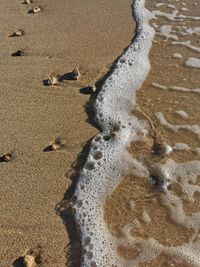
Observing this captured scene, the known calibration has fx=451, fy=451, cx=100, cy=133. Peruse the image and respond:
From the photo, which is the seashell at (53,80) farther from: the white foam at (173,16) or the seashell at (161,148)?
the white foam at (173,16)

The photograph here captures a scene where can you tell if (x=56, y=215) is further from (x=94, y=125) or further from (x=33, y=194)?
(x=94, y=125)

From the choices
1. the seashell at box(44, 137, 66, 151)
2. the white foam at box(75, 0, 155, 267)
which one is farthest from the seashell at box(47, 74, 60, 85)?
the seashell at box(44, 137, 66, 151)

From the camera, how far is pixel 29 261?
2.76 metres

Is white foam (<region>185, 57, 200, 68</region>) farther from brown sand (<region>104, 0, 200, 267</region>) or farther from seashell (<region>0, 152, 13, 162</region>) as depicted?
seashell (<region>0, 152, 13, 162</region>)

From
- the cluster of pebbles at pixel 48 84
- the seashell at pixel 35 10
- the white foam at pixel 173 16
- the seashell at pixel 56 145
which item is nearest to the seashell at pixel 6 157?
the cluster of pebbles at pixel 48 84

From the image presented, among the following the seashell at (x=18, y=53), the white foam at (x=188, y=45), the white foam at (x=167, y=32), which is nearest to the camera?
the seashell at (x=18, y=53)

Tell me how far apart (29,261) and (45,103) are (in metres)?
1.55

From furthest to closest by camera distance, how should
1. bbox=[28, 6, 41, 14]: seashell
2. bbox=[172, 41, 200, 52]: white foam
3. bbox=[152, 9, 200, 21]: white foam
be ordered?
bbox=[152, 9, 200, 21]: white foam → bbox=[28, 6, 41, 14]: seashell → bbox=[172, 41, 200, 52]: white foam

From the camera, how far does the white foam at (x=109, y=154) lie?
2.96 metres

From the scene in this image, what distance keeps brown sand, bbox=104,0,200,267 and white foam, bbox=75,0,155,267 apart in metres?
0.07

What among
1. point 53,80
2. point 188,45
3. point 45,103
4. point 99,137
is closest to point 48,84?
point 53,80

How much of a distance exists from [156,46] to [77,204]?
2278mm

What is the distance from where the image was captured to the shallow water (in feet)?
9.67

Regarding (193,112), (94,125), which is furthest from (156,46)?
(94,125)
